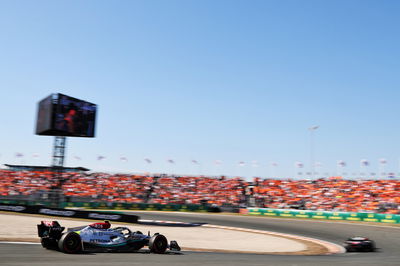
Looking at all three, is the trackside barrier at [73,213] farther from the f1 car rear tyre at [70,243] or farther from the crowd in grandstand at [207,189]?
the crowd in grandstand at [207,189]

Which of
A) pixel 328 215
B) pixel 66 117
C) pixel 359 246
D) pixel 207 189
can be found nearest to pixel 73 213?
pixel 66 117

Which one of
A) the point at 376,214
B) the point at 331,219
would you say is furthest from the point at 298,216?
the point at 376,214

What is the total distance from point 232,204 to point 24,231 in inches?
1256

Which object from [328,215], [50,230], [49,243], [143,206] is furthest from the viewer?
[143,206]

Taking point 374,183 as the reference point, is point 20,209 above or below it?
below

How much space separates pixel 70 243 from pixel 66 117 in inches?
849

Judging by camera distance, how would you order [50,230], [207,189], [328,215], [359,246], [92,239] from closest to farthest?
[50,230], [92,239], [359,246], [328,215], [207,189]

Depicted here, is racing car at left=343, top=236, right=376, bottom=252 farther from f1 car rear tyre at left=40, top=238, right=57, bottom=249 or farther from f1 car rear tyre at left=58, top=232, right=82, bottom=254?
f1 car rear tyre at left=40, top=238, right=57, bottom=249

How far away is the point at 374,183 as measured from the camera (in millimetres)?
44219

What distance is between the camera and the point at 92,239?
42.6 feet

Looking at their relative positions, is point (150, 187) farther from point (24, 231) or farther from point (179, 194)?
point (24, 231)

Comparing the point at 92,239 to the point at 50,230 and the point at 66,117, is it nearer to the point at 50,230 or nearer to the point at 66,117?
the point at 50,230

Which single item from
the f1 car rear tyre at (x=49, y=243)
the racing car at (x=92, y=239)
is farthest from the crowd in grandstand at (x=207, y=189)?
the f1 car rear tyre at (x=49, y=243)

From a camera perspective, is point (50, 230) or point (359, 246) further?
point (359, 246)
